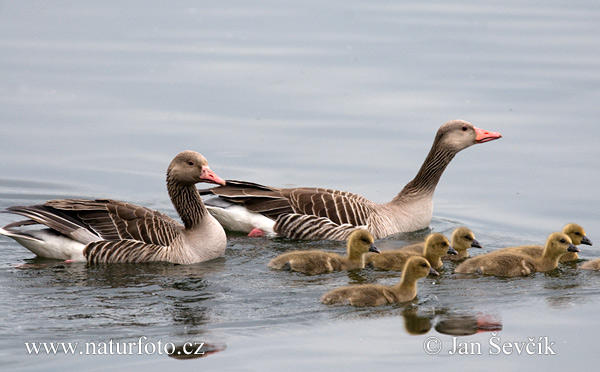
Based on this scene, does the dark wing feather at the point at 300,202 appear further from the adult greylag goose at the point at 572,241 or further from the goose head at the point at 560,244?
the goose head at the point at 560,244

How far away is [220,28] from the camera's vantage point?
27656mm

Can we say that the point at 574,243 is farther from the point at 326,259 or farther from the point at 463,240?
the point at 326,259

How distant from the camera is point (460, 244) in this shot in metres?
14.2

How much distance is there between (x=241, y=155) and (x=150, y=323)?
8.00 m

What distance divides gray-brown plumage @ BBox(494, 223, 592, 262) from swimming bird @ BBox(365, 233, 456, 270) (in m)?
0.94

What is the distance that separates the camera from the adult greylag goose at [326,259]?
1338cm

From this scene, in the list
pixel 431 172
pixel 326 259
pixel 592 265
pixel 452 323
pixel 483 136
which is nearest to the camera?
pixel 452 323

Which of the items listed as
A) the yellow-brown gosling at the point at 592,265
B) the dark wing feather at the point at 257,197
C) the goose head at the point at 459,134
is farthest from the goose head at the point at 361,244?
the goose head at the point at 459,134

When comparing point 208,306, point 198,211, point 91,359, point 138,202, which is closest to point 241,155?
point 138,202

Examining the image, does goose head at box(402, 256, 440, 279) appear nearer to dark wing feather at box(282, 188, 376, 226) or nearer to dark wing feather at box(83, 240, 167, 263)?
dark wing feather at box(83, 240, 167, 263)

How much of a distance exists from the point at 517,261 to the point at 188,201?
445 centimetres

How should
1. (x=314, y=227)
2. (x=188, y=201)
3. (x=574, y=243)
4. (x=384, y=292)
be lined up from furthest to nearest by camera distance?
(x=314, y=227)
(x=188, y=201)
(x=574, y=243)
(x=384, y=292)

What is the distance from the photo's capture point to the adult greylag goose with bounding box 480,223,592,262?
13906mm

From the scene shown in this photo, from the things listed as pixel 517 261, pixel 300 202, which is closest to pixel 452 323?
pixel 517 261
